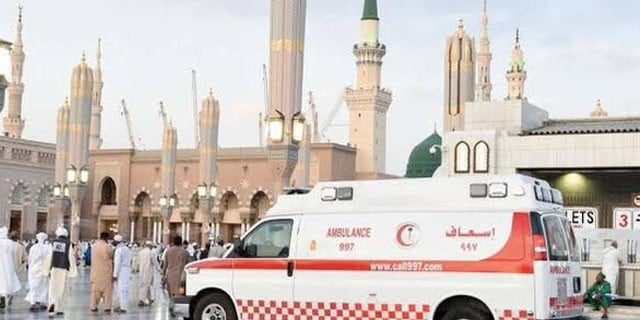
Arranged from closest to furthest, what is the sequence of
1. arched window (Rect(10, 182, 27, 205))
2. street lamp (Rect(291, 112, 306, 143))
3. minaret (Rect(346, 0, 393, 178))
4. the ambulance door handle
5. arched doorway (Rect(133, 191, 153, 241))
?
the ambulance door handle → street lamp (Rect(291, 112, 306, 143)) → arched window (Rect(10, 182, 27, 205)) → arched doorway (Rect(133, 191, 153, 241)) → minaret (Rect(346, 0, 393, 178))

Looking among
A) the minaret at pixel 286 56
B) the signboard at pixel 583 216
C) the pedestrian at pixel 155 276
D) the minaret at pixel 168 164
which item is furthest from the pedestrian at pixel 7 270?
the minaret at pixel 168 164

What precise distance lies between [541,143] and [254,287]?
46.4 ft

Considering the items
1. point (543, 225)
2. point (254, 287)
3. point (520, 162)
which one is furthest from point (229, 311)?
point (520, 162)

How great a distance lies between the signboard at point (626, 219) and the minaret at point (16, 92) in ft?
180

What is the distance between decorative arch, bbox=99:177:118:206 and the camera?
68312mm

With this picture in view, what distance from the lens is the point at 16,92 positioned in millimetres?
69812

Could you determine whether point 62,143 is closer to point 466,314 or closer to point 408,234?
point 408,234

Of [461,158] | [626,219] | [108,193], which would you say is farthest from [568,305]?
[108,193]

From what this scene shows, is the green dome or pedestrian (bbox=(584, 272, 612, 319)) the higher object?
the green dome

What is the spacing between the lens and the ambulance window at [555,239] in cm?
966

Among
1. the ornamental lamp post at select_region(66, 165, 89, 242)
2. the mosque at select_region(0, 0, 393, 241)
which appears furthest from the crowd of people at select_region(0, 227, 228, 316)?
the mosque at select_region(0, 0, 393, 241)

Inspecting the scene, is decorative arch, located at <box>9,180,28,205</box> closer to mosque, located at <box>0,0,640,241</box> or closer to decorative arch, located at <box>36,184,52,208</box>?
mosque, located at <box>0,0,640,241</box>

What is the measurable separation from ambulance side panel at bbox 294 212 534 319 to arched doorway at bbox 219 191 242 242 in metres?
51.9

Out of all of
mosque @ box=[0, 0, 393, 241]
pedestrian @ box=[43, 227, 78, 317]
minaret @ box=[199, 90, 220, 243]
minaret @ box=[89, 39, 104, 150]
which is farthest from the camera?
minaret @ box=[89, 39, 104, 150]
